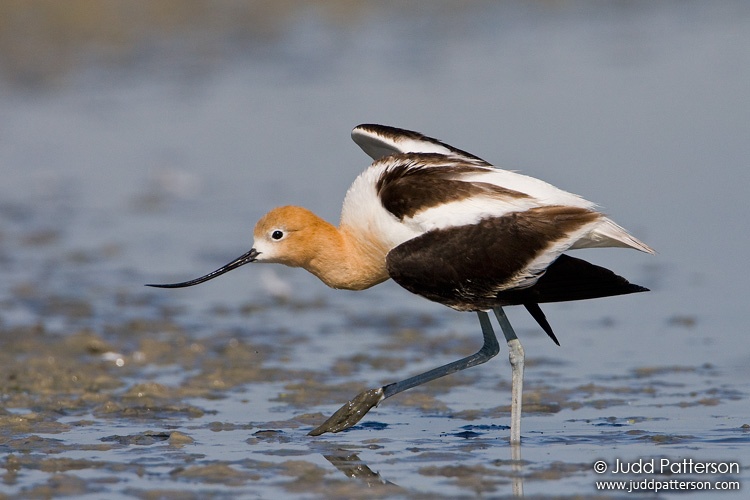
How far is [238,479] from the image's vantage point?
526 centimetres

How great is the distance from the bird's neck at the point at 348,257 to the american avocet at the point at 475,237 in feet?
0.04

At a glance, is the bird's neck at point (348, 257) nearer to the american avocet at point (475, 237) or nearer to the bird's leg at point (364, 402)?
the american avocet at point (475, 237)

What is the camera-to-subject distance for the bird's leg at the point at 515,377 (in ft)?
19.3

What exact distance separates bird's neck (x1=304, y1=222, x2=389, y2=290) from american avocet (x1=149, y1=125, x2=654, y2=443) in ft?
0.04

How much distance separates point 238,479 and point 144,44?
490 inches

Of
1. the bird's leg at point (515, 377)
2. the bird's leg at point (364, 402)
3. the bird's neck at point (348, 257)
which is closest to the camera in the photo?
the bird's leg at point (515, 377)

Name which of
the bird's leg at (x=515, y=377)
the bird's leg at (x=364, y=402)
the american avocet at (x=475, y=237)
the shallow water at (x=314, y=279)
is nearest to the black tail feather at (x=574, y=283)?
the american avocet at (x=475, y=237)

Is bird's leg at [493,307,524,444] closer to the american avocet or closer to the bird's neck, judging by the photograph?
the american avocet

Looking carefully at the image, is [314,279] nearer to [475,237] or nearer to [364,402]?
[364,402]

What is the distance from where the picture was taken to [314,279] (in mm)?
9570

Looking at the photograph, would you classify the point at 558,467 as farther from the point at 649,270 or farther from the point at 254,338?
the point at 649,270

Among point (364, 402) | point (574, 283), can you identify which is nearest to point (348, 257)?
point (364, 402)

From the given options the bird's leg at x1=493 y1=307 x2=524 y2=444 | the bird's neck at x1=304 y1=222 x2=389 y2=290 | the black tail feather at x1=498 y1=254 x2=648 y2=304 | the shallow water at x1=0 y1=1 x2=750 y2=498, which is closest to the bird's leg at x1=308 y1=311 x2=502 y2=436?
the shallow water at x1=0 y1=1 x2=750 y2=498

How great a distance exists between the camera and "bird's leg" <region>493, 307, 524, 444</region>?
5.87 m
